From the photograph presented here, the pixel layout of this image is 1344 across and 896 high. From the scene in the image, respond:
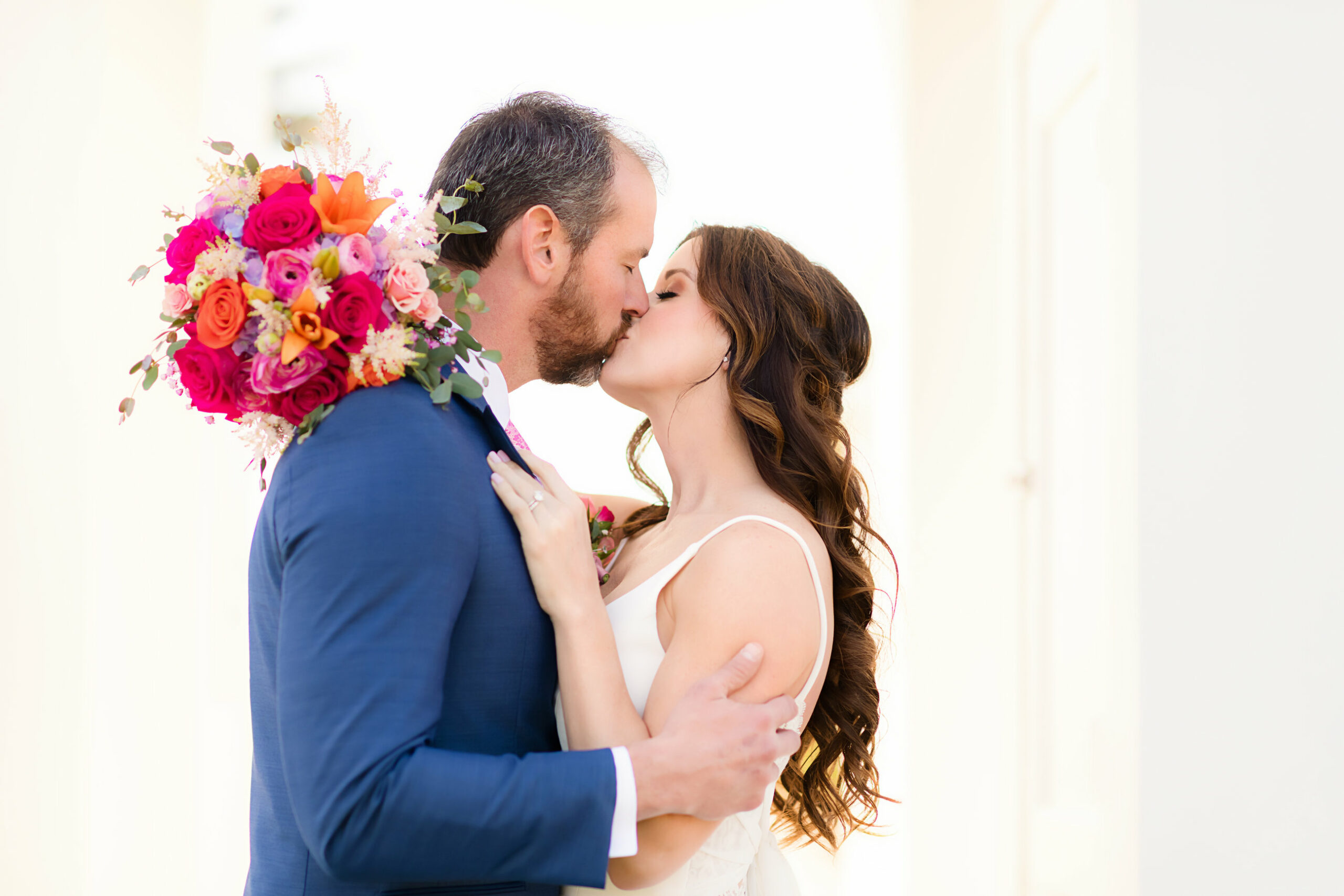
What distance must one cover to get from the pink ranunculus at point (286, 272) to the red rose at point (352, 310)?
4 centimetres

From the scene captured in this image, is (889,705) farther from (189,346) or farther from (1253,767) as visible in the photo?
(189,346)

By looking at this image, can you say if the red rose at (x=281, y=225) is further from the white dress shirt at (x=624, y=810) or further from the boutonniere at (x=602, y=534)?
the boutonniere at (x=602, y=534)

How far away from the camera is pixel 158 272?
3.57 meters

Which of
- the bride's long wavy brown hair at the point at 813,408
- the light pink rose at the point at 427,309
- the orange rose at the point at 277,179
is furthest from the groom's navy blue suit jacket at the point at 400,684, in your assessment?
the bride's long wavy brown hair at the point at 813,408

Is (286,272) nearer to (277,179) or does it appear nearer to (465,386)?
(277,179)

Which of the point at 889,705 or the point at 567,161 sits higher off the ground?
the point at 567,161

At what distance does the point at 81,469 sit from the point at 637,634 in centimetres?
248

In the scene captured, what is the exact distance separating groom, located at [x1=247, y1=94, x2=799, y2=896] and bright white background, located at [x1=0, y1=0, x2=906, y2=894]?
2.11m

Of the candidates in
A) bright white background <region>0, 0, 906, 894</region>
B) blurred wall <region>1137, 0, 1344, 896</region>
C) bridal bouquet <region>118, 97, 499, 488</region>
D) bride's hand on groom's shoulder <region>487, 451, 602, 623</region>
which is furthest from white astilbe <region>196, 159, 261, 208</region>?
bright white background <region>0, 0, 906, 894</region>

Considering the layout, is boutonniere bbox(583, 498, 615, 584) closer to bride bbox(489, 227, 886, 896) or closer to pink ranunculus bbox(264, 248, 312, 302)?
bride bbox(489, 227, 886, 896)

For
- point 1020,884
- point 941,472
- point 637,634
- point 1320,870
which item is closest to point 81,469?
point 637,634

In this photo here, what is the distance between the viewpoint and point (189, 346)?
54.1 inches

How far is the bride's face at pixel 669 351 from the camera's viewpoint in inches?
78.7

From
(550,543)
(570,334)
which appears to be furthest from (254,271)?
(570,334)
